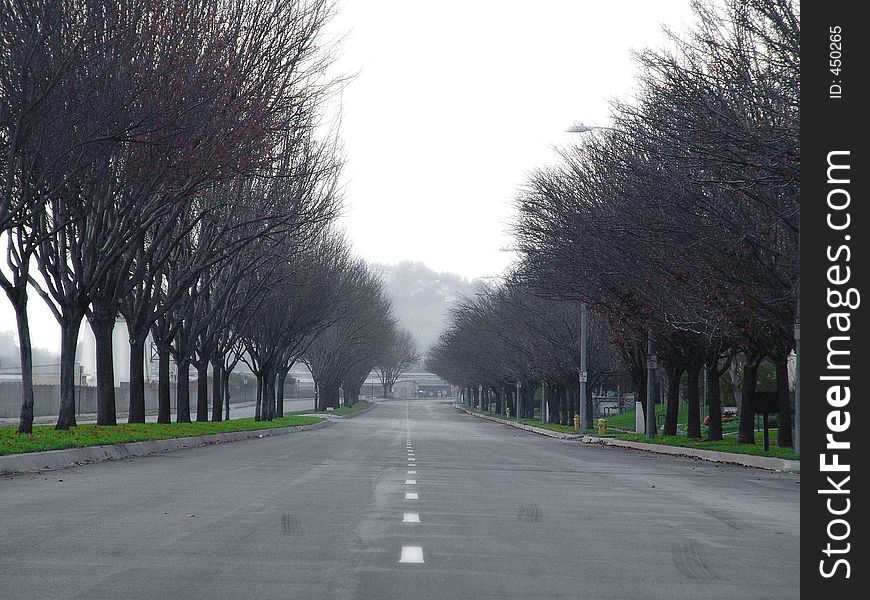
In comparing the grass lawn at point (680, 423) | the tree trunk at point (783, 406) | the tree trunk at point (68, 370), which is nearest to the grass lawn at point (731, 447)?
the tree trunk at point (783, 406)

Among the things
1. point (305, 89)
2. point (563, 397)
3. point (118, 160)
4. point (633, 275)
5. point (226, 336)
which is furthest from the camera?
point (563, 397)

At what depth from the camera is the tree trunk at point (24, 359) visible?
29.7 metres

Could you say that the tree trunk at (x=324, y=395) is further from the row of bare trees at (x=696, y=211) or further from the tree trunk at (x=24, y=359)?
the tree trunk at (x=24, y=359)

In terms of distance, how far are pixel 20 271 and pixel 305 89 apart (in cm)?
845

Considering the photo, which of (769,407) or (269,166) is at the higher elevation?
(269,166)

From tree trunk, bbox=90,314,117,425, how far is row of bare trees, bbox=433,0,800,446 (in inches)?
527

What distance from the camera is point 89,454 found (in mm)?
26609

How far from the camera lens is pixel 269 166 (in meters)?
31.4

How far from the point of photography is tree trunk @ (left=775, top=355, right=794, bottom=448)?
33.8m

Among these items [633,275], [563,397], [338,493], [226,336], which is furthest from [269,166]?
[563,397]

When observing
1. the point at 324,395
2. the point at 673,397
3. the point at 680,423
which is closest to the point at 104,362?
the point at 673,397

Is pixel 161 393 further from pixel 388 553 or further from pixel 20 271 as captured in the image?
pixel 388 553

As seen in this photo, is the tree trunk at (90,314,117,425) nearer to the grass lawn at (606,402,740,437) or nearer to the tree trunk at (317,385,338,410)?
the grass lawn at (606,402,740,437)

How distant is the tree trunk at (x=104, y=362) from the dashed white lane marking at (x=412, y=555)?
27.7m
